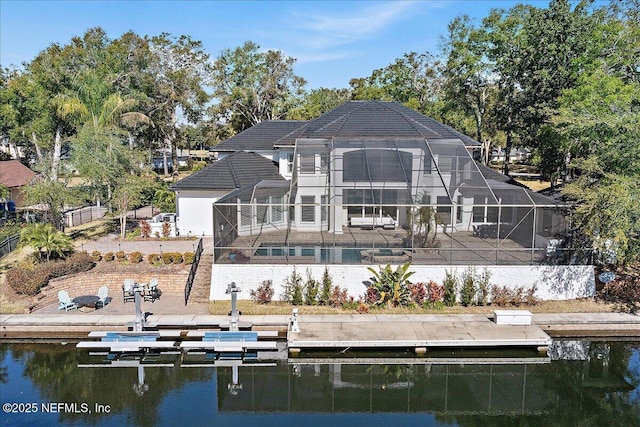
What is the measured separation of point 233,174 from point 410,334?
1443cm

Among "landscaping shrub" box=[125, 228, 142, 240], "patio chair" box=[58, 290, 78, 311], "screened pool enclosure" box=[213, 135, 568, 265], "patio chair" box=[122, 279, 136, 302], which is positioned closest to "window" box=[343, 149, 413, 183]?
"screened pool enclosure" box=[213, 135, 568, 265]

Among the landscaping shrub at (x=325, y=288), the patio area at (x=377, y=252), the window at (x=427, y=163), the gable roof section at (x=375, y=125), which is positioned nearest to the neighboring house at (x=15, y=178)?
the gable roof section at (x=375, y=125)

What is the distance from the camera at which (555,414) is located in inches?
514

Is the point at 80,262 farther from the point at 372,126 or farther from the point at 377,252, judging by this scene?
the point at 372,126

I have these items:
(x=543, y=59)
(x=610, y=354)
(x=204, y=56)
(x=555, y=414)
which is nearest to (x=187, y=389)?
(x=555, y=414)

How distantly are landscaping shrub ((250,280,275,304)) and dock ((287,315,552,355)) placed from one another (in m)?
1.95

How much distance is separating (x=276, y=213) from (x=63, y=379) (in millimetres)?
10005

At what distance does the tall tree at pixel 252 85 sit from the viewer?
4991 centimetres

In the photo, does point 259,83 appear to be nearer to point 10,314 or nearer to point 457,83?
point 457,83

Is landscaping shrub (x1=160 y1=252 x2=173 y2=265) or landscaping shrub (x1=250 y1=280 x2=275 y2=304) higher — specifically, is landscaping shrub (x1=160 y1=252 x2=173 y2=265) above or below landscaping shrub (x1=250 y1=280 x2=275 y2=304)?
above

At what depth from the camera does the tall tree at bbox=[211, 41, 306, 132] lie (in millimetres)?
49906

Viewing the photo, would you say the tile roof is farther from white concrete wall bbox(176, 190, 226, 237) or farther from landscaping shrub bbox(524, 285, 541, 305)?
landscaping shrub bbox(524, 285, 541, 305)

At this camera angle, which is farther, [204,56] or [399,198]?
[204,56]

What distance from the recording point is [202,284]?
19.5m
